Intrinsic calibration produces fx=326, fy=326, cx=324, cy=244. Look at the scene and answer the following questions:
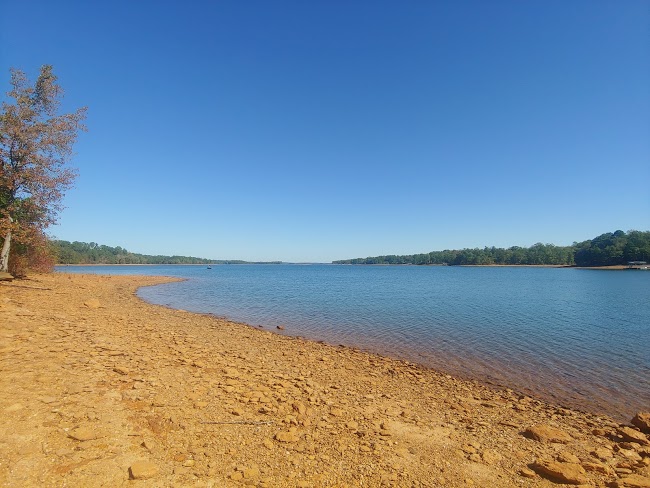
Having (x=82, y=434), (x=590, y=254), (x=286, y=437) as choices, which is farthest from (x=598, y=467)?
(x=590, y=254)

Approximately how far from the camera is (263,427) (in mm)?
5848

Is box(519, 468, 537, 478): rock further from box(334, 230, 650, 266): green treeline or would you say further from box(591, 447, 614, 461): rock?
box(334, 230, 650, 266): green treeline

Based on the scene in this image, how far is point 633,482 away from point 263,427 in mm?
5897

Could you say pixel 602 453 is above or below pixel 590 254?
below

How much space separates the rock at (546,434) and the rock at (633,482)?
4.22 ft

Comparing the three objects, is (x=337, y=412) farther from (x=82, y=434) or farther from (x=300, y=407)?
(x=82, y=434)

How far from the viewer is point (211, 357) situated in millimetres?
10266

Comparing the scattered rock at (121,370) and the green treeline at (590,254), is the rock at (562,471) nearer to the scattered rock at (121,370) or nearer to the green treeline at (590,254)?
the scattered rock at (121,370)

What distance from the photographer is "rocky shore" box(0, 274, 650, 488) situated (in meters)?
4.46

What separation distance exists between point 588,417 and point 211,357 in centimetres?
1052

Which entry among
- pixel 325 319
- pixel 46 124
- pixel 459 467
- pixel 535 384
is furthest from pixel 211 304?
pixel 459 467

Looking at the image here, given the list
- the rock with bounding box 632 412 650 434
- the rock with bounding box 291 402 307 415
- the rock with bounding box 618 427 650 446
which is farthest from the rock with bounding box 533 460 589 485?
the rock with bounding box 291 402 307 415

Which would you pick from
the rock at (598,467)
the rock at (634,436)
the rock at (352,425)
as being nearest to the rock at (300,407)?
the rock at (352,425)

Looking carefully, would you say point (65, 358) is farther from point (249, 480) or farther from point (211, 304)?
point (211, 304)
